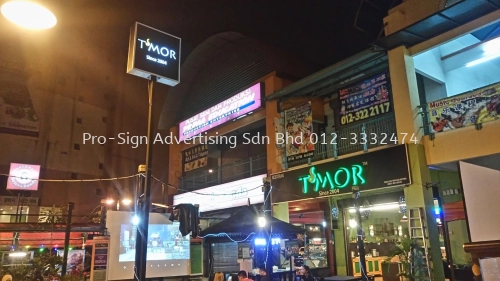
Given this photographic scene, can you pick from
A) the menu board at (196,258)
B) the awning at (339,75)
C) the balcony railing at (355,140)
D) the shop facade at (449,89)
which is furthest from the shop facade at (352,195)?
the menu board at (196,258)

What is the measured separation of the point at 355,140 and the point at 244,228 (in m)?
5.27

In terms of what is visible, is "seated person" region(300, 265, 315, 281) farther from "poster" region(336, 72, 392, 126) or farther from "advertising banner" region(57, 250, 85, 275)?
"advertising banner" region(57, 250, 85, 275)

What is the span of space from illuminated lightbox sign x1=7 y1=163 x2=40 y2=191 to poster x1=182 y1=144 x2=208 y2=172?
36.1 ft

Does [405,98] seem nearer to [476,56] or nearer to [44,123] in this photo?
[476,56]

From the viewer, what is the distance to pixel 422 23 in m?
9.77

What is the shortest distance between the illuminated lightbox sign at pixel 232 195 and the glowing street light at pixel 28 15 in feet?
37.2

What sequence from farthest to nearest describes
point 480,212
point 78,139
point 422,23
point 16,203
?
1. point 78,139
2. point 16,203
3. point 422,23
4. point 480,212

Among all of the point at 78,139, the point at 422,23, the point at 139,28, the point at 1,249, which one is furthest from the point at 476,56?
the point at 78,139

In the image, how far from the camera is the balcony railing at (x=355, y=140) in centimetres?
1175

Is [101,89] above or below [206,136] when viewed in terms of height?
above

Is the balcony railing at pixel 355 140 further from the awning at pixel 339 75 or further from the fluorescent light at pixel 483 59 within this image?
the fluorescent light at pixel 483 59

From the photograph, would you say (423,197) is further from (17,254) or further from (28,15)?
(17,254)

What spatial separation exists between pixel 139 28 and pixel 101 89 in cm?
2706

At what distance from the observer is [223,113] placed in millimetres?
17281
